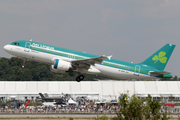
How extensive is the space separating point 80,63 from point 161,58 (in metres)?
15.3

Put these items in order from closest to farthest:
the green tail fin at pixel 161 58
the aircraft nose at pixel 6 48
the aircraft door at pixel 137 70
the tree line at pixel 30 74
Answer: the aircraft nose at pixel 6 48
the aircraft door at pixel 137 70
the green tail fin at pixel 161 58
the tree line at pixel 30 74

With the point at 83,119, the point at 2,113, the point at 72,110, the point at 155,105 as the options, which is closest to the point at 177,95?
the point at 72,110

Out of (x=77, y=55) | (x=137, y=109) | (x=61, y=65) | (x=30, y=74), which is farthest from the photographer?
(x=30, y=74)

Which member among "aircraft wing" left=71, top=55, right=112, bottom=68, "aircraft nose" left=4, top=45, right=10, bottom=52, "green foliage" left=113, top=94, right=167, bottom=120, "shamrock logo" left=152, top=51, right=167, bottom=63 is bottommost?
"green foliage" left=113, top=94, right=167, bottom=120

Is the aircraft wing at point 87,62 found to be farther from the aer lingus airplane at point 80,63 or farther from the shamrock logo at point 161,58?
the shamrock logo at point 161,58

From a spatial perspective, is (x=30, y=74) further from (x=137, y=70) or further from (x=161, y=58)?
(x=137, y=70)

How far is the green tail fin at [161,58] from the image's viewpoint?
159ft

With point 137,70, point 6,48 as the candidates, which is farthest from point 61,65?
point 137,70

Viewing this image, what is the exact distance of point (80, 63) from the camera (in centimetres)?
4212

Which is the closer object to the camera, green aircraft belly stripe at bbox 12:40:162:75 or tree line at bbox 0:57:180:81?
green aircraft belly stripe at bbox 12:40:162:75

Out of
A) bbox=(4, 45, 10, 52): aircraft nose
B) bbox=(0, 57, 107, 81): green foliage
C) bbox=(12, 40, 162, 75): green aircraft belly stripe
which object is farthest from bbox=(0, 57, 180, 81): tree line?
bbox=(4, 45, 10, 52): aircraft nose

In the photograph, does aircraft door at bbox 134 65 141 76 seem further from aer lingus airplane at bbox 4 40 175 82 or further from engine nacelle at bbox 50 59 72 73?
engine nacelle at bbox 50 59 72 73

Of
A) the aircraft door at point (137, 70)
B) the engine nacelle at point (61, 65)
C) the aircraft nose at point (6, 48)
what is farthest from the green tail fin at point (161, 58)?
the aircraft nose at point (6, 48)

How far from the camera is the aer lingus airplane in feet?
135
